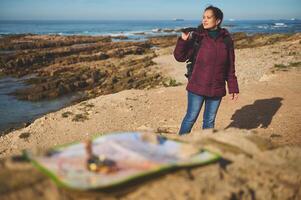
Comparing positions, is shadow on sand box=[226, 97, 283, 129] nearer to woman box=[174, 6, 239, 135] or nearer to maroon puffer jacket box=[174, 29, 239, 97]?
woman box=[174, 6, 239, 135]

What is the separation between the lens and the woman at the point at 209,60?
5207 mm

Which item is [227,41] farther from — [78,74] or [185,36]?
[78,74]

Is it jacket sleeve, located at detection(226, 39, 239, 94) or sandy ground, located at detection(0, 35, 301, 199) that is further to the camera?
jacket sleeve, located at detection(226, 39, 239, 94)

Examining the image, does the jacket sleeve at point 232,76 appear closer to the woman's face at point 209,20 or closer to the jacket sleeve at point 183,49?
the woman's face at point 209,20

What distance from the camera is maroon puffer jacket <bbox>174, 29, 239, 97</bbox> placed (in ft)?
17.3

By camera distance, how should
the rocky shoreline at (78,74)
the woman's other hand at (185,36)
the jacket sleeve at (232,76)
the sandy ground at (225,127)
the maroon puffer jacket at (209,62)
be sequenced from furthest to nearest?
the rocky shoreline at (78,74) → the jacket sleeve at (232,76) → the maroon puffer jacket at (209,62) → the woman's other hand at (185,36) → the sandy ground at (225,127)

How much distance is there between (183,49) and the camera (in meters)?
5.23

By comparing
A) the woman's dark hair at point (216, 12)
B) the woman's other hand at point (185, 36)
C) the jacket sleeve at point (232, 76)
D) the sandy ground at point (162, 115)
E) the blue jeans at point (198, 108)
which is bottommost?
the sandy ground at point (162, 115)

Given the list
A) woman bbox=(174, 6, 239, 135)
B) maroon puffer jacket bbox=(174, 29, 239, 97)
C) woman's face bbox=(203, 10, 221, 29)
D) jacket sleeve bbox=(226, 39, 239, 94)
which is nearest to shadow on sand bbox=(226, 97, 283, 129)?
jacket sleeve bbox=(226, 39, 239, 94)

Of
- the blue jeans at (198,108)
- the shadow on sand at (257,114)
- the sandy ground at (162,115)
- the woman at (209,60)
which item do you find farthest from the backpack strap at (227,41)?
the shadow on sand at (257,114)

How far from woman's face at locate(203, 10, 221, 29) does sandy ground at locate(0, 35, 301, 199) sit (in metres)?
1.70

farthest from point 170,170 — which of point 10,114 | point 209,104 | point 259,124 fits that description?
point 10,114

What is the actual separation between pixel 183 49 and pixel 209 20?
0.56m

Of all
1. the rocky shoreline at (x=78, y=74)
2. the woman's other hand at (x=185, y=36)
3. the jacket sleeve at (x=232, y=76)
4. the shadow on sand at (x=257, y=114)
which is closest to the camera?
the woman's other hand at (x=185, y=36)
